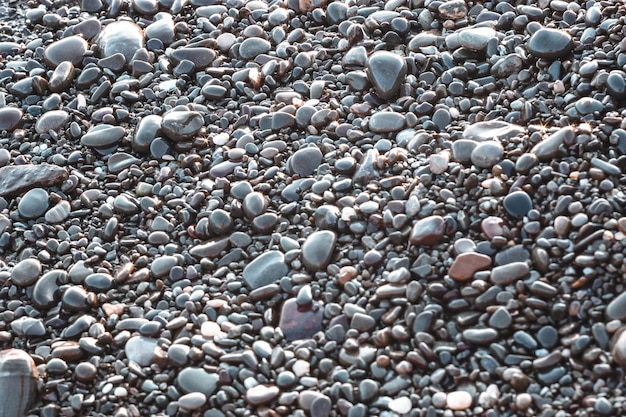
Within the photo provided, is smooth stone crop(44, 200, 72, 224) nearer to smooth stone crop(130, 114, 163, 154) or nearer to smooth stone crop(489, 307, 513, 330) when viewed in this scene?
smooth stone crop(130, 114, 163, 154)

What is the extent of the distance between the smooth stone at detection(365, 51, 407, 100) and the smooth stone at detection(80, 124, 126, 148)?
109 centimetres

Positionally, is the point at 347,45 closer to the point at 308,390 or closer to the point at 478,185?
the point at 478,185

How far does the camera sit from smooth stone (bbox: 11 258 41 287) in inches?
105

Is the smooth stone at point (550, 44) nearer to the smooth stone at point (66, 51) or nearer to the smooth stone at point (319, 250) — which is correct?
the smooth stone at point (319, 250)

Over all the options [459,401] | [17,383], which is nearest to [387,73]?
[459,401]

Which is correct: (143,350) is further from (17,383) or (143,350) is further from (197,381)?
(17,383)

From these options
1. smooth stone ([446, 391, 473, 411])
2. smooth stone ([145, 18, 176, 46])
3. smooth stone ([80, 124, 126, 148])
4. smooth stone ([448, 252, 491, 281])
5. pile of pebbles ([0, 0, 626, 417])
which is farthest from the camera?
smooth stone ([145, 18, 176, 46])

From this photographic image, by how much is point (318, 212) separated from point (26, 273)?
112cm

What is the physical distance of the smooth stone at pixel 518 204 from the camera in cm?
244

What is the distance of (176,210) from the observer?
2830mm

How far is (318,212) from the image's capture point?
8.66ft

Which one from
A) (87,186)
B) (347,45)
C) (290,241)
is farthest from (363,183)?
(87,186)

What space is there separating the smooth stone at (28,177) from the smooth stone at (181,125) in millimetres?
460

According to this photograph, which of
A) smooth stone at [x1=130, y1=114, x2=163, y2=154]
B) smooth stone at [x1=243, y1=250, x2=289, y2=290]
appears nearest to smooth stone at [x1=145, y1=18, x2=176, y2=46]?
smooth stone at [x1=130, y1=114, x2=163, y2=154]
